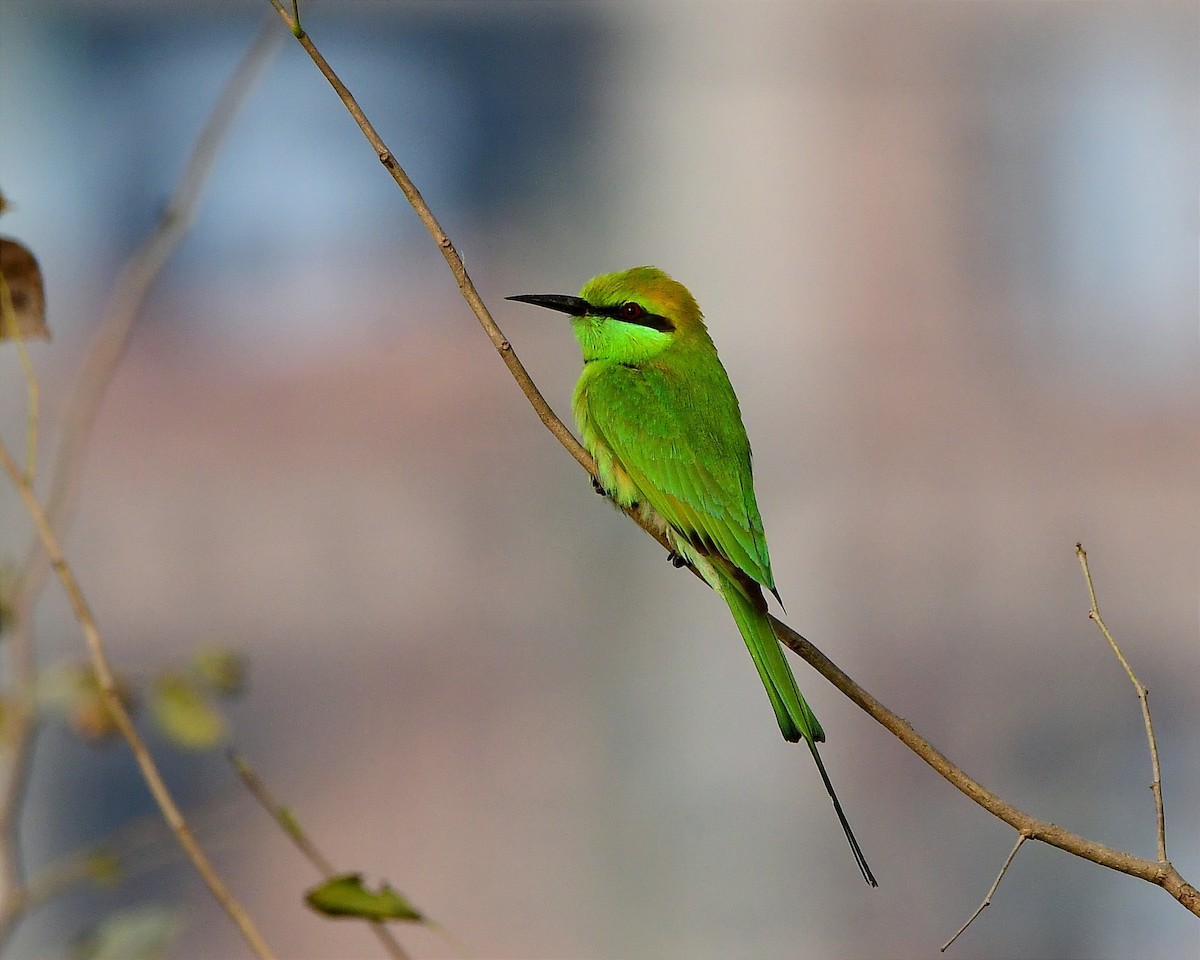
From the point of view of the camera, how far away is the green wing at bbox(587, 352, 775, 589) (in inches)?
56.7

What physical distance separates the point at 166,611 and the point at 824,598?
1.93 metres

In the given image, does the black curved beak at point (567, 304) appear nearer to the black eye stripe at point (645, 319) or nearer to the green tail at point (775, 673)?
the black eye stripe at point (645, 319)

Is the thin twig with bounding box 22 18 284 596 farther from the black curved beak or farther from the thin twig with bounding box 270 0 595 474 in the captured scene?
the black curved beak

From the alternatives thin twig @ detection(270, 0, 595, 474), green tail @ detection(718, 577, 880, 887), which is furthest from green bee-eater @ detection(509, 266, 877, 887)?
thin twig @ detection(270, 0, 595, 474)

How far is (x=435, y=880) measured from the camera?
11.8 ft

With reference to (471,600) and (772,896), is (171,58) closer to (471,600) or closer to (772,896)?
(471,600)

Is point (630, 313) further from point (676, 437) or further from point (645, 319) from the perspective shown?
point (676, 437)

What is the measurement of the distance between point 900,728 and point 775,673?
30 centimetres

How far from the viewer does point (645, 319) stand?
1708mm

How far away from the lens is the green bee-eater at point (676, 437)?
138 cm

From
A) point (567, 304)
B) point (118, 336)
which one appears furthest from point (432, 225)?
point (567, 304)

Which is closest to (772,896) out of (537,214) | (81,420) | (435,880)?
(435,880)

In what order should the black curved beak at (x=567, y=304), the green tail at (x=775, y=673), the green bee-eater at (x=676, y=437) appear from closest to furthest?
the green tail at (x=775, y=673)
the green bee-eater at (x=676, y=437)
the black curved beak at (x=567, y=304)

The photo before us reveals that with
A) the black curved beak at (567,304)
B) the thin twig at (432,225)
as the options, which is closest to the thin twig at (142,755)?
the thin twig at (432,225)
